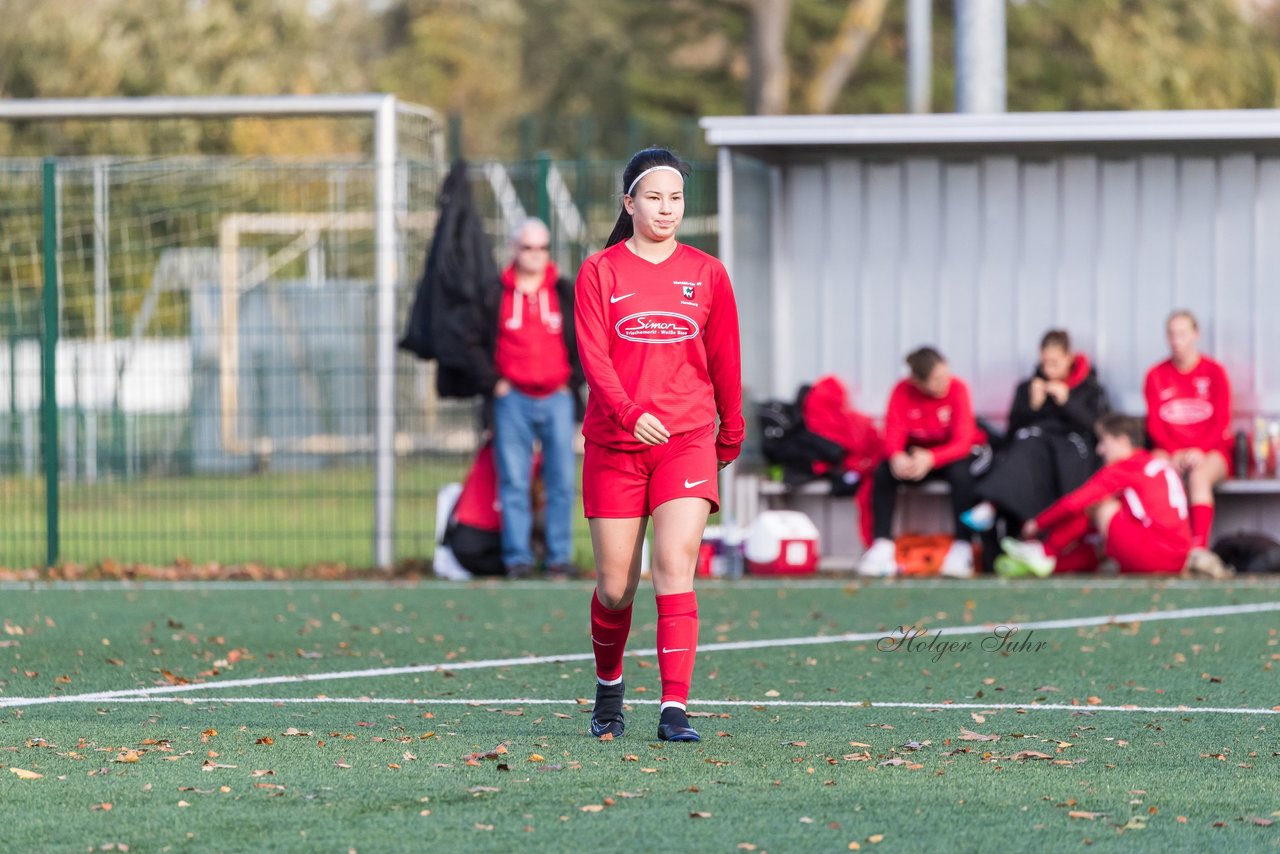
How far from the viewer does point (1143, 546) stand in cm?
1145

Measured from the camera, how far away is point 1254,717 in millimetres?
6523

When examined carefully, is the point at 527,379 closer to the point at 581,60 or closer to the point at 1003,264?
the point at 1003,264

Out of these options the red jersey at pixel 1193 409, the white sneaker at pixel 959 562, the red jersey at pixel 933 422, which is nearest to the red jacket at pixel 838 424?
the red jersey at pixel 933 422

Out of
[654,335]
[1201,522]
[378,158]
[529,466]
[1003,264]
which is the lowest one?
[1201,522]

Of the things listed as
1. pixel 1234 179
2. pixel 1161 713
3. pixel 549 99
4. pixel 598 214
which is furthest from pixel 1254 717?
pixel 549 99

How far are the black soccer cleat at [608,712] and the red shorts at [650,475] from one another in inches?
21.7

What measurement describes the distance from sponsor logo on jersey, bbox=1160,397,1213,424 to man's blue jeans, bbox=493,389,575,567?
143 inches

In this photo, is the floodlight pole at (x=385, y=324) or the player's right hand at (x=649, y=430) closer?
the player's right hand at (x=649, y=430)

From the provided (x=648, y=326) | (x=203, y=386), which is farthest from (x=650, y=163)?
(x=203, y=386)

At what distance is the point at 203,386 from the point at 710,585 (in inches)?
293

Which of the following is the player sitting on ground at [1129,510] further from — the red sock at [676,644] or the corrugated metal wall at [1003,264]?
the red sock at [676,644]

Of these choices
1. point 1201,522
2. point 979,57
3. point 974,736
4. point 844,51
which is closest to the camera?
point 974,736

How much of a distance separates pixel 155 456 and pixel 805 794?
403 inches

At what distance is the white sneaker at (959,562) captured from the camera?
11.9 m
